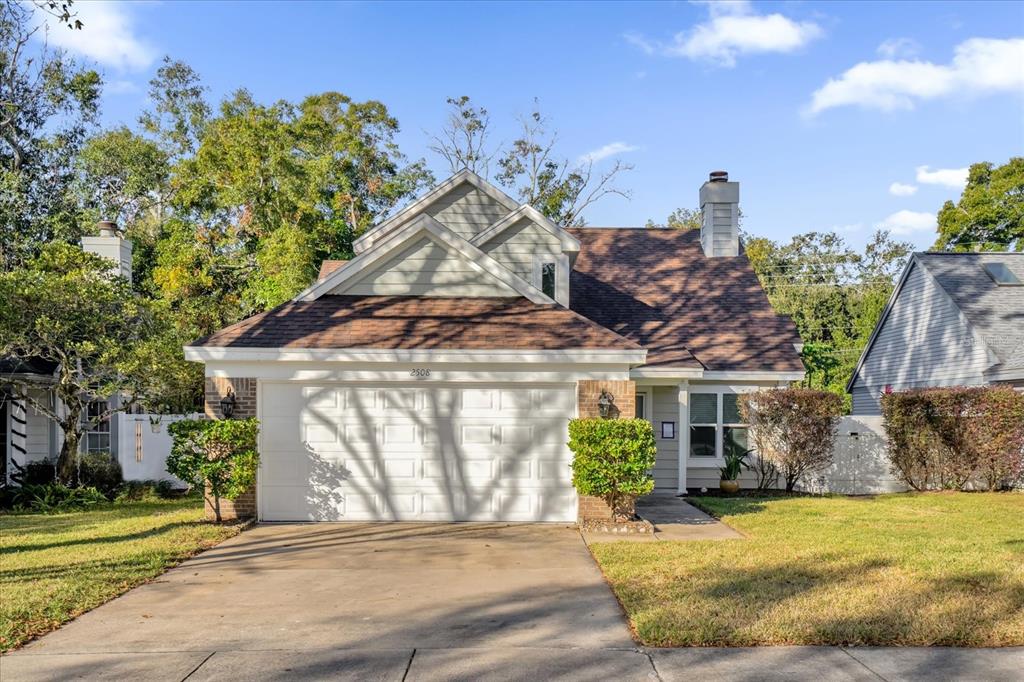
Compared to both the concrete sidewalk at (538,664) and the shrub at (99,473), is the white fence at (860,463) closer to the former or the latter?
the concrete sidewalk at (538,664)

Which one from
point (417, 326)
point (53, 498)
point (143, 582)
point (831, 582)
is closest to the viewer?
point (831, 582)

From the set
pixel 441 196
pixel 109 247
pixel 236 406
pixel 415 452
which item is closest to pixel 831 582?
pixel 415 452

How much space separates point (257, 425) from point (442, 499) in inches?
116

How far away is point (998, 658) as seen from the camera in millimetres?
5758

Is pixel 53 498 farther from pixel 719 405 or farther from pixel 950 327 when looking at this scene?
pixel 950 327

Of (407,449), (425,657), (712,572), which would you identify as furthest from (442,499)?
(425,657)

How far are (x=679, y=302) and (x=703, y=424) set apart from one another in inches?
129

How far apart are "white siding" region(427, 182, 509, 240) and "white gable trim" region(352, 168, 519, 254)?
0.47 ft

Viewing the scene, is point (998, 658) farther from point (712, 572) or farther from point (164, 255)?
point (164, 255)

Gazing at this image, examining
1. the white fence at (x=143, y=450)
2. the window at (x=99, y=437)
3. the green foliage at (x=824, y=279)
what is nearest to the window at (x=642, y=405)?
the white fence at (x=143, y=450)

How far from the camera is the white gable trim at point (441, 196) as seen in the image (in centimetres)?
1741

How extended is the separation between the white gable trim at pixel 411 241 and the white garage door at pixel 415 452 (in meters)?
1.73

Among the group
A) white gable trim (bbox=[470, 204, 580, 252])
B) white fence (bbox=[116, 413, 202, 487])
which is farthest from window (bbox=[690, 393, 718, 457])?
white fence (bbox=[116, 413, 202, 487])

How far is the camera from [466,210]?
17.8 metres
